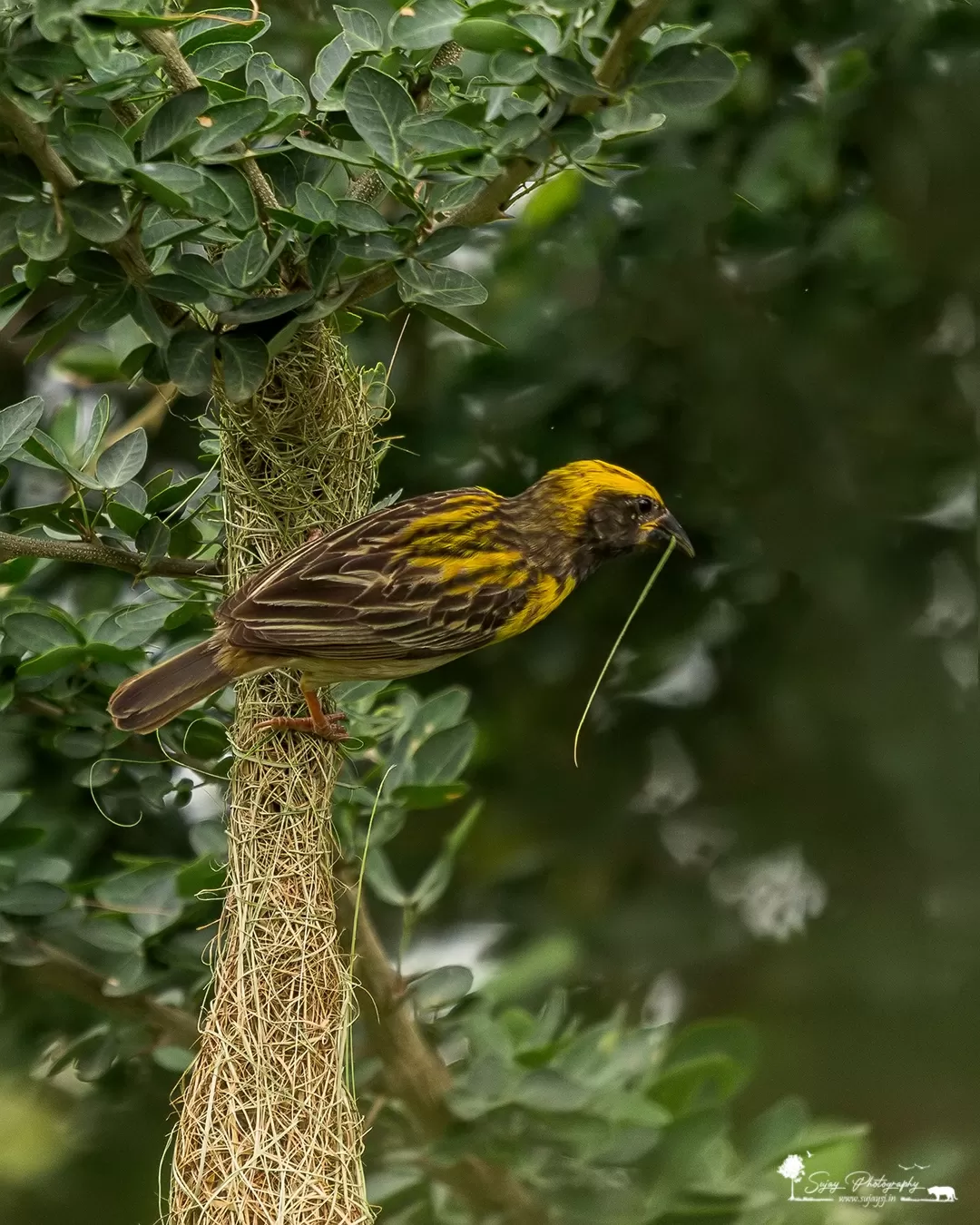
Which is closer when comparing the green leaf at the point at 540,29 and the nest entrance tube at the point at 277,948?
the green leaf at the point at 540,29

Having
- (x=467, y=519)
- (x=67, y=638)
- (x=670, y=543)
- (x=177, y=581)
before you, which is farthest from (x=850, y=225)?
(x=67, y=638)

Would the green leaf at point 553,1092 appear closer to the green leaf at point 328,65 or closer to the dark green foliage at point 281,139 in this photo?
the dark green foliage at point 281,139

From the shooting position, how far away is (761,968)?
4094 mm

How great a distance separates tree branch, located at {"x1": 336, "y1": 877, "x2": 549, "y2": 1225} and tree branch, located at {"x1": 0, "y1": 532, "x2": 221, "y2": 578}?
24.4 inches

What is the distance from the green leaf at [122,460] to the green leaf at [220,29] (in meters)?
0.61

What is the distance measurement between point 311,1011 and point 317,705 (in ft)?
1.54

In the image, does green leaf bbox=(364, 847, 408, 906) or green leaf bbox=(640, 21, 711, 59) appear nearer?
green leaf bbox=(640, 21, 711, 59)

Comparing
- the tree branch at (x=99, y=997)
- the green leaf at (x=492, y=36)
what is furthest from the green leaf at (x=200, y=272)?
the tree branch at (x=99, y=997)

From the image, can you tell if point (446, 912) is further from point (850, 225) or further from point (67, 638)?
point (850, 225)

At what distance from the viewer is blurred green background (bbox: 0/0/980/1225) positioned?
131 inches

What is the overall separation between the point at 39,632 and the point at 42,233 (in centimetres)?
87

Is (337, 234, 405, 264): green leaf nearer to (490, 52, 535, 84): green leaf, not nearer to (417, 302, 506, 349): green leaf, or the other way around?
(417, 302, 506, 349): green leaf

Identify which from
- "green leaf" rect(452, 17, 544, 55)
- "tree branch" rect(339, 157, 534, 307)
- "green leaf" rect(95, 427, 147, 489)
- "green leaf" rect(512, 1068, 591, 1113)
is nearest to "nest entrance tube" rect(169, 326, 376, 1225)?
"green leaf" rect(95, 427, 147, 489)

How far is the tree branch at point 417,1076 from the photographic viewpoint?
2.85 metres
